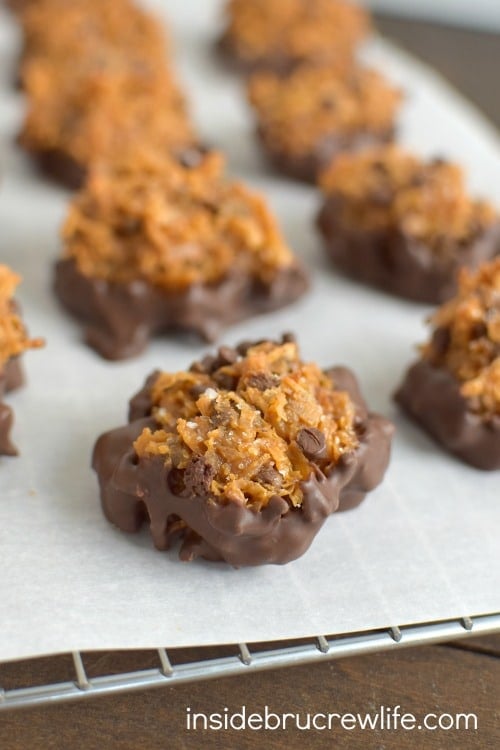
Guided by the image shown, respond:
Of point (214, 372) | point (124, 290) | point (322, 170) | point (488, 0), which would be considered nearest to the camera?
point (214, 372)

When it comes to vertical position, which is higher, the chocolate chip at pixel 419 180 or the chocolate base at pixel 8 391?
the chocolate chip at pixel 419 180

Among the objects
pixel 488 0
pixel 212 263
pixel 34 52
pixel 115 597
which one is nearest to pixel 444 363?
pixel 212 263

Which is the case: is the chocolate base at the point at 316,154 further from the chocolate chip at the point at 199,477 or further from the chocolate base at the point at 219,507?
the chocolate chip at the point at 199,477

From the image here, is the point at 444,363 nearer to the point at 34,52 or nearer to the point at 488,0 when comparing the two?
the point at 34,52

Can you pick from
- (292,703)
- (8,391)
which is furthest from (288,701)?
(8,391)

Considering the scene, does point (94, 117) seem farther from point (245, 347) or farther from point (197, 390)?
point (197, 390)

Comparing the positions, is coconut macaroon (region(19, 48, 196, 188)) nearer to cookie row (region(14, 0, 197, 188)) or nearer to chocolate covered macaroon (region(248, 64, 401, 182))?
cookie row (region(14, 0, 197, 188))

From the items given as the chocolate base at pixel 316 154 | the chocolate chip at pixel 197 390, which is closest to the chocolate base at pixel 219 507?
the chocolate chip at pixel 197 390
